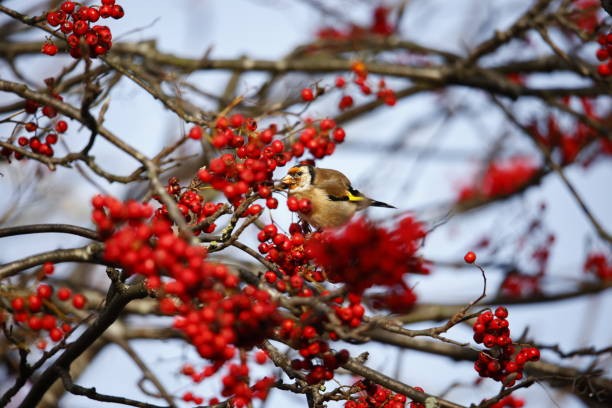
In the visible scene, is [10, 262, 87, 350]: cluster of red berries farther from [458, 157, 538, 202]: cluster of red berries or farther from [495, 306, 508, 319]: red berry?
[458, 157, 538, 202]: cluster of red berries

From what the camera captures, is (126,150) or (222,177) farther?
(222,177)

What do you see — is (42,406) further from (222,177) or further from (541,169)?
(541,169)

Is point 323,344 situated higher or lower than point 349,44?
lower

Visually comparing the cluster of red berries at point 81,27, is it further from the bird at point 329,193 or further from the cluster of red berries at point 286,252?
the bird at point 329,193

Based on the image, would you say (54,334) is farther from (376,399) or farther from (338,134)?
(338,134)

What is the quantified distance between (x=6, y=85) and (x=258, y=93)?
2355mm

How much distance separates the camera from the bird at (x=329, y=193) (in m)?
4.12

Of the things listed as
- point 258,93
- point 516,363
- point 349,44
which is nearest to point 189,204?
point 516,363

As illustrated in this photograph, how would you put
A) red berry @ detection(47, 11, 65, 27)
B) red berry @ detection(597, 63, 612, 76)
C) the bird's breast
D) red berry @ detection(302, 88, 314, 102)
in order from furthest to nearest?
red berry @ detection(597, 63, 612, 76) → the bird's breast → red berry @ detection(302, 88, 314, 102) → red berry @ detection(47, 11, 65, 27)

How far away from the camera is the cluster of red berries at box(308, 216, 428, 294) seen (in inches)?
76.7

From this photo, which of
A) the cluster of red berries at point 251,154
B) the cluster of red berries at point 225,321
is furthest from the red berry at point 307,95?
the cluster of red berries at point 225,321

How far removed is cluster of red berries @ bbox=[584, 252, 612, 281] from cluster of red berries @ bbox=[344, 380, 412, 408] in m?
4.95

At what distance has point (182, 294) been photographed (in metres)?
1.94

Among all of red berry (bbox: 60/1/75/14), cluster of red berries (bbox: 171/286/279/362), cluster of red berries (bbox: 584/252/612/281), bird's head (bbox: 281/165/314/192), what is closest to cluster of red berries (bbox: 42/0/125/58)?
red berry (bbox: 60/1/75/14)
